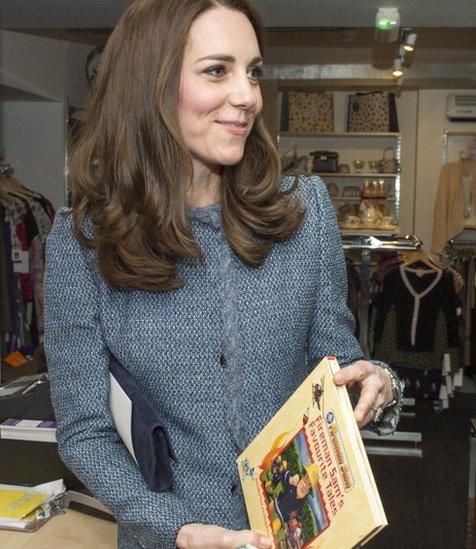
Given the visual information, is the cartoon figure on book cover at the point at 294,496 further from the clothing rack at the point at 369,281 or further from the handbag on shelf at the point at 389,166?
the handbag on shelf at the point at 389,166

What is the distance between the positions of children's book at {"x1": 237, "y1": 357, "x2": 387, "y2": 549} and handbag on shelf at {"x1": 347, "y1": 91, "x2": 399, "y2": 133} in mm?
7716

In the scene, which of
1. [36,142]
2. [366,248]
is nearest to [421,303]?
Answer: [366,248]

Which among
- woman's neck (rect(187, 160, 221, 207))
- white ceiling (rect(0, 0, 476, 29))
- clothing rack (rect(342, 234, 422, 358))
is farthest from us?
clothing rack (rect(342, 234, 422, 358))

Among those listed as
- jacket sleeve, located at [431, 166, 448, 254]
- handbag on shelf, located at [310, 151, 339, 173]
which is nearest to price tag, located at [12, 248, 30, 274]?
handbag on shelf, located at [310, 151, 339, 173]

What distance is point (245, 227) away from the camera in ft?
4.12

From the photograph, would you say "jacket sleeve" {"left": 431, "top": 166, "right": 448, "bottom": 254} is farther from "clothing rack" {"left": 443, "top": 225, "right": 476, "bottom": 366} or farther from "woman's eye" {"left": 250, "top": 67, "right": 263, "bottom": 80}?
"woman's eye" {"left": 250, "top": 67, "right": 263, "bottom": 80}

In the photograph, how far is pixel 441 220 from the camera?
26.7 feet

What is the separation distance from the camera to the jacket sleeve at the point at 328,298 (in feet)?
4.16

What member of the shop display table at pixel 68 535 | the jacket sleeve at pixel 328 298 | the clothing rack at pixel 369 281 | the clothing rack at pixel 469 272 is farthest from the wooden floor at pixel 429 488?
the jacket sleeve at pixel 328 298

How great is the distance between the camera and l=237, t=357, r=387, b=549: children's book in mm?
883

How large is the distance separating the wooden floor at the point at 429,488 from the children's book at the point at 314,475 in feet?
9.29

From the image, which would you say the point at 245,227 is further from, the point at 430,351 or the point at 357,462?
the point at 430,351

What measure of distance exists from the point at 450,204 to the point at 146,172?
285 inches

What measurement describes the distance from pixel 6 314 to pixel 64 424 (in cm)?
434
